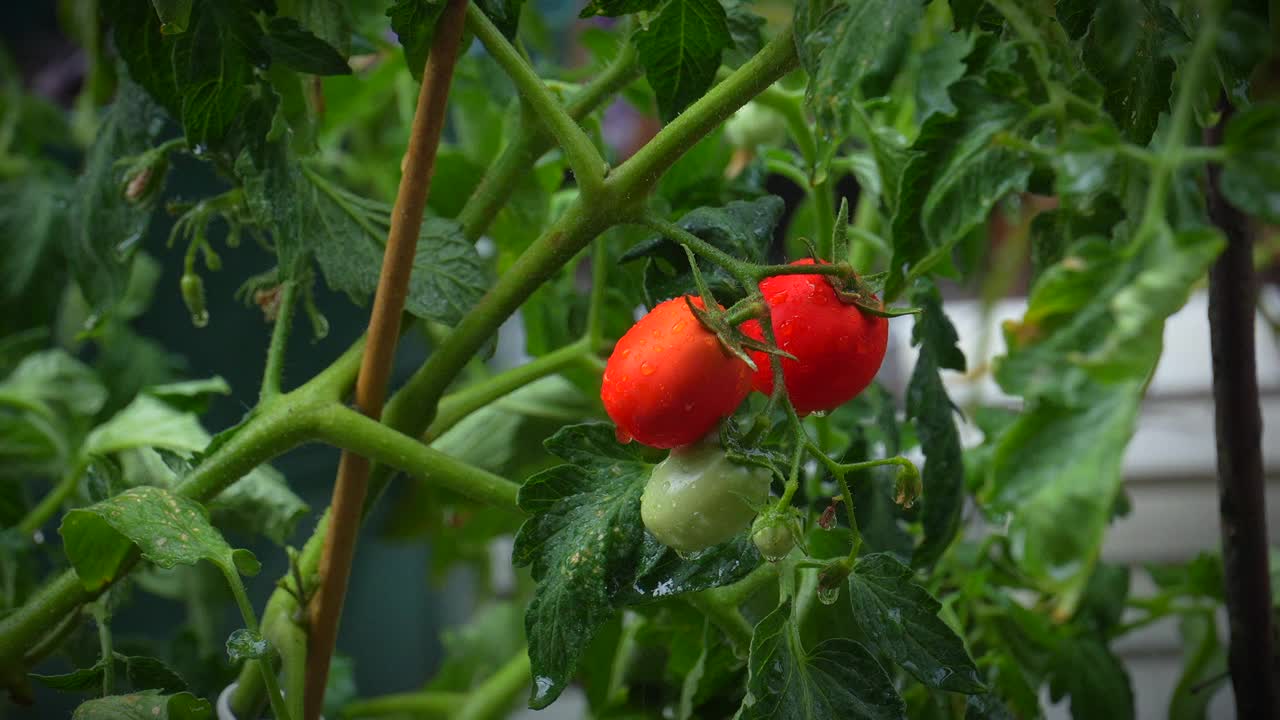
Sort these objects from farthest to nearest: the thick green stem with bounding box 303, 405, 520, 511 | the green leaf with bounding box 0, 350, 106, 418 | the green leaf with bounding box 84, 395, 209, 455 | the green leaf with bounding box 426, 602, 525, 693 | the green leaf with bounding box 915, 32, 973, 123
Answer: the green leaf with bounding box 426, 602, 525, 693
the green leaf with bounding box 0, 350, 106, 418
the green leaf with bounding box 84, 395, 209, 455
the green leaf with bounding box 915, 32, 973, 123
the thick green stem with bounding box 303, 405, 520, 511

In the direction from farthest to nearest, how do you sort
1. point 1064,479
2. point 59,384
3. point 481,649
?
point 481,649 < point 59,384 < point 1064,479

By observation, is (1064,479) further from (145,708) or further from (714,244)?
(145,708)

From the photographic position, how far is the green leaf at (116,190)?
55cm

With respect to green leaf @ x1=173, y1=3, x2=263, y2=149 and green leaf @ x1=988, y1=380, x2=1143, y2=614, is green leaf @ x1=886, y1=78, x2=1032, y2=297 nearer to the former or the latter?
green leaf @ x1=988, y1=380, x2=1143, y2=614

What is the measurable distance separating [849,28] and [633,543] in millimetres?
188

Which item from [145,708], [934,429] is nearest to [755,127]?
[934,429]

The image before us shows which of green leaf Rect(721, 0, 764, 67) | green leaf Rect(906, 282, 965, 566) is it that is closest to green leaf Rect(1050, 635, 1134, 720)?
green leaf Rect(906, 282, 965, 566)

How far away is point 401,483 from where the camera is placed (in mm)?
1082

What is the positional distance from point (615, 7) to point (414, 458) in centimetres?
20

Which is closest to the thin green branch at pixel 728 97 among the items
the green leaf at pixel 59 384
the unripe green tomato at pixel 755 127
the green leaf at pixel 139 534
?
the green leaf at pixel 139 534

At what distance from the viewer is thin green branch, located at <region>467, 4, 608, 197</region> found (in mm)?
396

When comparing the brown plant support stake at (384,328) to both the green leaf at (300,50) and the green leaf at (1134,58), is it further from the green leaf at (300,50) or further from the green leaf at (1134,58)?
the green leaf at (1134,58)

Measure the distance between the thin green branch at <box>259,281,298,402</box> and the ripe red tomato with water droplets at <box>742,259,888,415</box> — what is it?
0.79ft

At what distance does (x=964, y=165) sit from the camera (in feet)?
1.02
